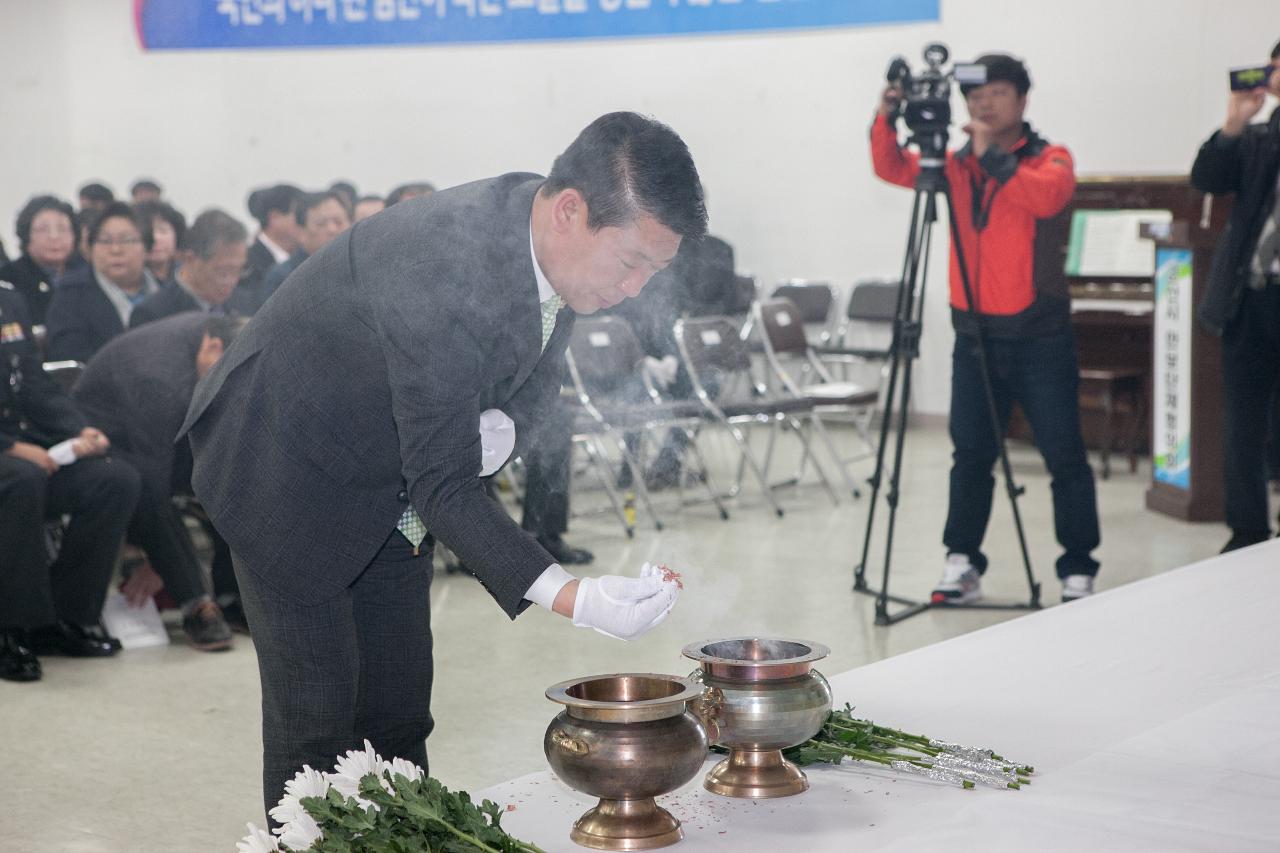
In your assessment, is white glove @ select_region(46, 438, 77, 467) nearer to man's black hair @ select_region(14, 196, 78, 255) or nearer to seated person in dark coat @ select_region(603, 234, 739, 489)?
seated person in dark coat @ select_region(603, 234, 739, 489)

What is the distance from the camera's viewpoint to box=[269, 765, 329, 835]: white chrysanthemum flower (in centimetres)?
141

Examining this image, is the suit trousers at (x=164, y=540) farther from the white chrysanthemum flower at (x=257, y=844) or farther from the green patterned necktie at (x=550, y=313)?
the white chrysanthemum flower at (x=257, y=844)

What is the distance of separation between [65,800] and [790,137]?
23.7ft

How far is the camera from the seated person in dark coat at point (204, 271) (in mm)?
5000

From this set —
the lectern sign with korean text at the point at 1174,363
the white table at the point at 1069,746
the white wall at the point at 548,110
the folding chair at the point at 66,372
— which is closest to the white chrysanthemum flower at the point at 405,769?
the white table at the point at 1069,746

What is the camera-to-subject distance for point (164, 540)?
14.6ft

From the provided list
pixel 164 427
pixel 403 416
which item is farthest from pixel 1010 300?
pixel 403 416

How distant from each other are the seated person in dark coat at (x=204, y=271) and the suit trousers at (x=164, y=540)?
2.44ft

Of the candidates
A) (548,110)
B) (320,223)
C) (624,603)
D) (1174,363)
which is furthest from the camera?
(548,110)

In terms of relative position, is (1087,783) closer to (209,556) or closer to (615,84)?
(209,556)

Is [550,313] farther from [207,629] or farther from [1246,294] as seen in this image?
[1246,294]

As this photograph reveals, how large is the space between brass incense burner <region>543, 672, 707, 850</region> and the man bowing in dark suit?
127 millimetres

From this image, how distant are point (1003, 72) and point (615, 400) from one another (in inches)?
101

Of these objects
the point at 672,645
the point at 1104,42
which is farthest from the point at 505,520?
the point at 1104,42
